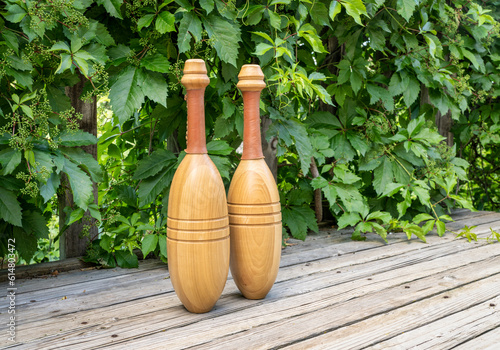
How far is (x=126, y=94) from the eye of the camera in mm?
1573

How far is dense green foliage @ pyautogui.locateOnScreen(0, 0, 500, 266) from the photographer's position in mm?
1506

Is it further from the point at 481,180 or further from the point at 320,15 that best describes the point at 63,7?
the point at 481,180

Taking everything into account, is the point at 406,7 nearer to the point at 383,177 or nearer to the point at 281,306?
the point at 383,177

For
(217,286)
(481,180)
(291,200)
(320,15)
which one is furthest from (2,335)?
(481,180)

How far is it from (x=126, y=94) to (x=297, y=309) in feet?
2.96

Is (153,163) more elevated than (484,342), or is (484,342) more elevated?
(153,163)

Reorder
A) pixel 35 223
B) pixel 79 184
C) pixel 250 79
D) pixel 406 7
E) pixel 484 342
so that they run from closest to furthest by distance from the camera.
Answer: pixel 484 342, pixel 250 79, pixel 79 184, pixel 35 223, pixel 406 7

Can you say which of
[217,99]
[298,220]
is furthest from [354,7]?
[298,220]

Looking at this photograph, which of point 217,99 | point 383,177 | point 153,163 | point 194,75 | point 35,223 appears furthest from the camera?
point 383,177

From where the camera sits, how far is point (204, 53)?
5.96ft

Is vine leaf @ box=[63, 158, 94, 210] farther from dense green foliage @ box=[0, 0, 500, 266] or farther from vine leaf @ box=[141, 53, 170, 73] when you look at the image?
vine leaf @ box=[141, 53, 170, 73]

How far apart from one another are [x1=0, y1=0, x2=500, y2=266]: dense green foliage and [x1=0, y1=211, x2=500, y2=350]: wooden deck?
0.25 metres

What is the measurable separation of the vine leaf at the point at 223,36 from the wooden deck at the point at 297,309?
826mm

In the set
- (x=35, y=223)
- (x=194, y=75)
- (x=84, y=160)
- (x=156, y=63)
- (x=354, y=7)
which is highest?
(x=354, y=7)
